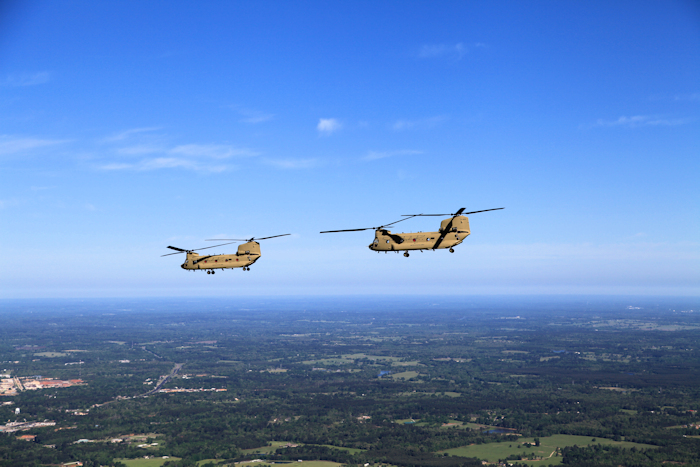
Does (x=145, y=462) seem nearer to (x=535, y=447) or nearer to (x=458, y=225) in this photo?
(x=535, y=447)

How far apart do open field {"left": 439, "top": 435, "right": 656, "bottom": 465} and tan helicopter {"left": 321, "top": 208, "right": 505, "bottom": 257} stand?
131m

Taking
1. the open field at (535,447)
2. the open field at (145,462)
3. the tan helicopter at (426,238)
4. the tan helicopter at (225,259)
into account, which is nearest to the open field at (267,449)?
the open field at (145,462)

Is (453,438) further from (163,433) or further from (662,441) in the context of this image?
(163,433)

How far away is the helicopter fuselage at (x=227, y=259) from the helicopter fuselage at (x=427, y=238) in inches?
519

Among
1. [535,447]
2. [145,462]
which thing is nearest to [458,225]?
[145,462]

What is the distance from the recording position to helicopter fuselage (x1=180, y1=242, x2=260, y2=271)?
193 ft

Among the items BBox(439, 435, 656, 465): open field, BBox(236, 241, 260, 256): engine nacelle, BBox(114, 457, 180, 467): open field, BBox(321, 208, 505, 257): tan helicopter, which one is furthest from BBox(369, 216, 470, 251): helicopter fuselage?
BBox(114, 457, 180, 467): open field

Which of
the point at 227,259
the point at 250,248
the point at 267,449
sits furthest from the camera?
the point at 267,449

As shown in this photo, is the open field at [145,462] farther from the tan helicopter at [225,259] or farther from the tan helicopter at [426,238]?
the tan helicopter at [426,238]

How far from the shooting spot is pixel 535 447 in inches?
6954

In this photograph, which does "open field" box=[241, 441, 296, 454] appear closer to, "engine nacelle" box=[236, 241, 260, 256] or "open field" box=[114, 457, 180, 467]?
"open field" box=[114, 457, 180, 467]

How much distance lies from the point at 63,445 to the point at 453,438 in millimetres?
125408

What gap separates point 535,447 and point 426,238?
149660 mm

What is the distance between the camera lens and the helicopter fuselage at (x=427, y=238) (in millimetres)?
52188
